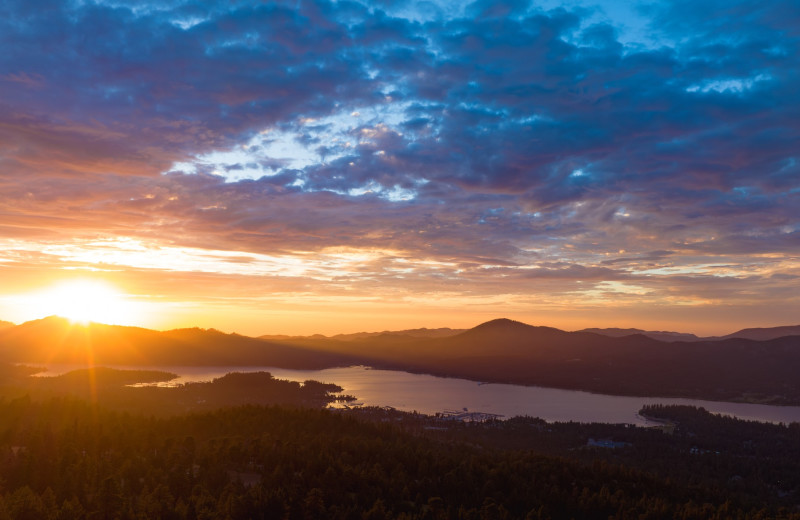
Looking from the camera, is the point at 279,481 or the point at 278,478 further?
the point at 278,478

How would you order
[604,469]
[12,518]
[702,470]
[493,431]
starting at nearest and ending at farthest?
[12,518]
[604,469]
[702,470]
[493,431]

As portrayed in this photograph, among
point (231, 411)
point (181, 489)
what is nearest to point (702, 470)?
point (231, 411)

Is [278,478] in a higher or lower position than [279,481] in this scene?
higher

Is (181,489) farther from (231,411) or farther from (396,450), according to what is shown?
(231,411)

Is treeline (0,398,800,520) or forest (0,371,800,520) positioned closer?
treeline (0,398,800,520)

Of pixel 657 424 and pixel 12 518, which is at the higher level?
pixel 12 518

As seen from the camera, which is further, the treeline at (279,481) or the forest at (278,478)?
the forest at (278,478)

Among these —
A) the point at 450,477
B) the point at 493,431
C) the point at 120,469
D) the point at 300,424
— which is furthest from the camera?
the point at 493,431

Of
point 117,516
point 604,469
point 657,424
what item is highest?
point 117,516
